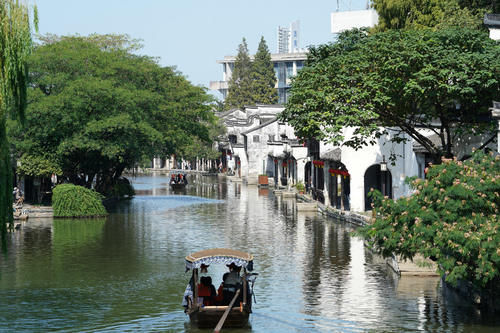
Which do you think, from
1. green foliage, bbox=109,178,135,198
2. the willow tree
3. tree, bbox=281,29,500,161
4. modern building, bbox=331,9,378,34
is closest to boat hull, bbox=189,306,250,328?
the willow tree

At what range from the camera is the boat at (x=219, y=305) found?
72.8ft

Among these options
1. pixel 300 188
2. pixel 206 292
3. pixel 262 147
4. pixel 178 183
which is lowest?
pixel 206 292

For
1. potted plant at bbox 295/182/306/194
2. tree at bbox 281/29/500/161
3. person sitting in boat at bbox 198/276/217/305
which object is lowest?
person sitting in boat at bbox 198/276/217/305

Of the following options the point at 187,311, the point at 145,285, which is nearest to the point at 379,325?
the point at 187,311

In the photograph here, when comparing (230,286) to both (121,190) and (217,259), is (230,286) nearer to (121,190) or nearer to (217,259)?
(217,259)

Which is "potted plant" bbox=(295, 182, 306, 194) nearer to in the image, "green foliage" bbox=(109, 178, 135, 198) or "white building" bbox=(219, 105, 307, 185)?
"white building" bbox=(219, 105, 307, 185)

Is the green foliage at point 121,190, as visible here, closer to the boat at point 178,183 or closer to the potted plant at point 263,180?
the boat at point 178,183

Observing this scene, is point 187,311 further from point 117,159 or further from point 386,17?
point 386,17

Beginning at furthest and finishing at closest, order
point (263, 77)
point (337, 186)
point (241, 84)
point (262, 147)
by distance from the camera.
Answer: point (241, 84) < point (263, 77) < point (262, 147) < point (337, 186)

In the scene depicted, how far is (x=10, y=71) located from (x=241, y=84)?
135208 millimetres

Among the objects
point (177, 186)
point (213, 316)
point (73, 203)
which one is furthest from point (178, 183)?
point (213, 316)

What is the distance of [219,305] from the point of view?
917 inches

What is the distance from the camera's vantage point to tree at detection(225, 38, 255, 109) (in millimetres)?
152625

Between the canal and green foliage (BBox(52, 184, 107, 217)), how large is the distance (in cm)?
153
